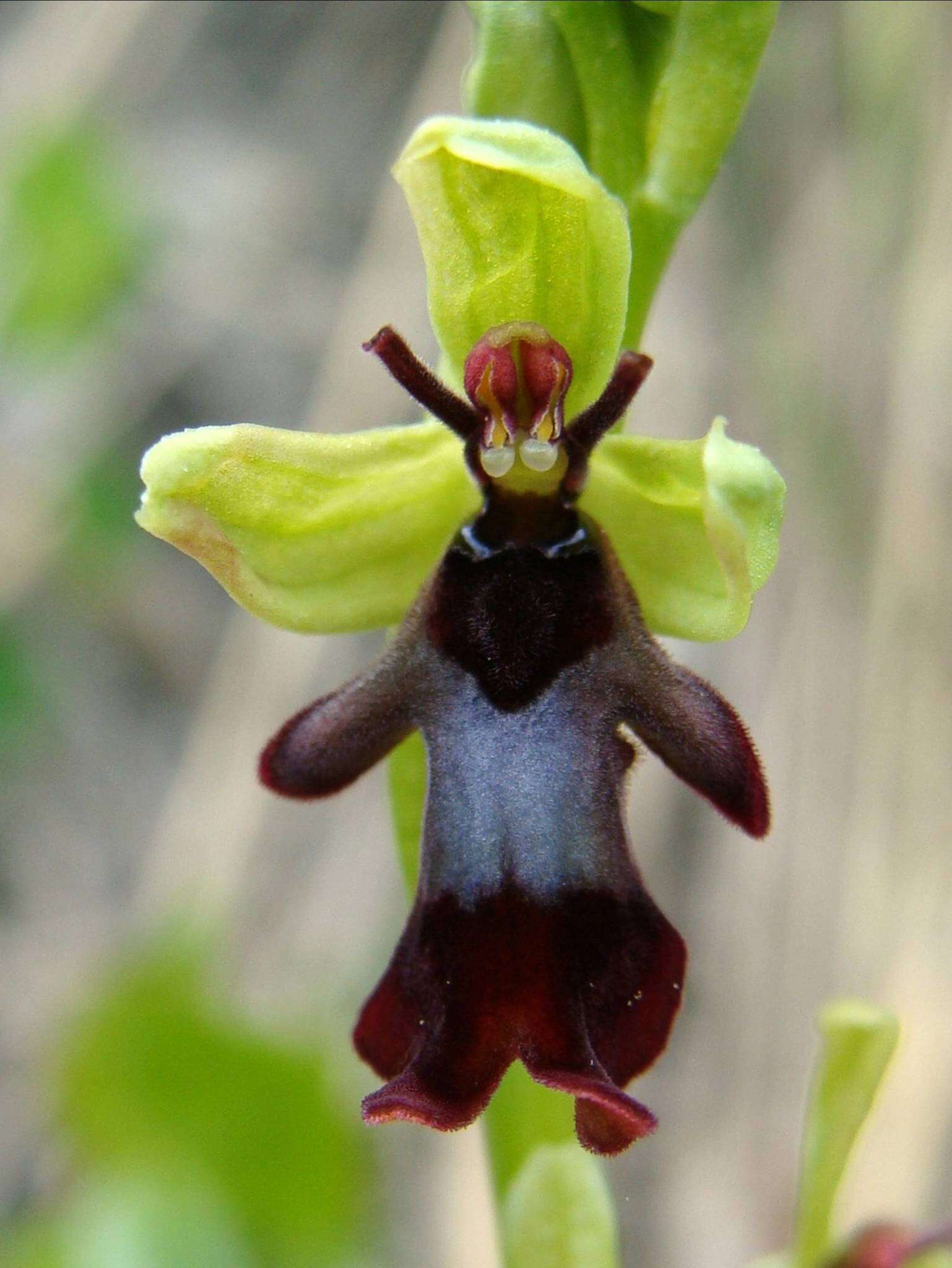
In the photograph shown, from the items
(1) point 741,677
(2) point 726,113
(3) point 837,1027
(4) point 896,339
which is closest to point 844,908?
(1) point 741,677

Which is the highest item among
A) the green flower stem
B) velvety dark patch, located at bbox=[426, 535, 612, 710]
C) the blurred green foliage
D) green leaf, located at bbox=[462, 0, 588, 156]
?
green leaf, located at bbox=[462, 0, 588, 156]

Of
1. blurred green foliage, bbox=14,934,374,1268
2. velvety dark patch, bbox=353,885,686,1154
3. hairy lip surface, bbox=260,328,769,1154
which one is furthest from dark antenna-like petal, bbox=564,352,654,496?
blurred green foliage, bbox=14,934,374,1268

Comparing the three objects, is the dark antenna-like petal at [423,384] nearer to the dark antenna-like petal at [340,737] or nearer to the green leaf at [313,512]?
the green leaf at [313,512]

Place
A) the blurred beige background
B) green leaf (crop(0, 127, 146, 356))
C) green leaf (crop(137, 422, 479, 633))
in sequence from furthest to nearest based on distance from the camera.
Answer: green leaf (crop(0, 127, 146, 356))
the blurred beige background
green leaf (crop(137, 422, 479, 633))

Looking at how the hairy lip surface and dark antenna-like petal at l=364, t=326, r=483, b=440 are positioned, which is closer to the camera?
the hairy lip surface

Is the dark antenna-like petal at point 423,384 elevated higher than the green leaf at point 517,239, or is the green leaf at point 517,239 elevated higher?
the green leaf at point 517,239

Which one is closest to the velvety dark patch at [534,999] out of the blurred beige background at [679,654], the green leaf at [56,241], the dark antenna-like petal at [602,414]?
the dark antenna-like petal at [602,414]

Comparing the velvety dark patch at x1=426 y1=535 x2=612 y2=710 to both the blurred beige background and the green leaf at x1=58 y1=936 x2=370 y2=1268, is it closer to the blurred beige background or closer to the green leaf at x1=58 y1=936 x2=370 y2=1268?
the green leaf at x1=58 y1=936 x2=370 y2=1268
